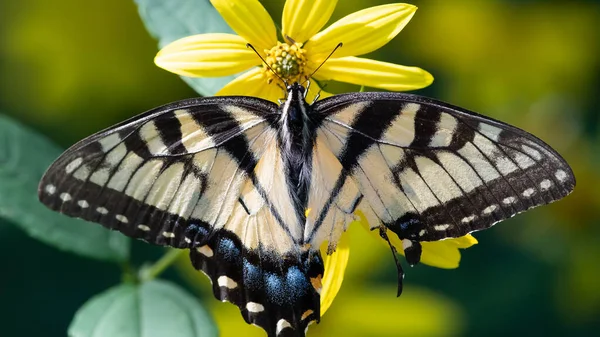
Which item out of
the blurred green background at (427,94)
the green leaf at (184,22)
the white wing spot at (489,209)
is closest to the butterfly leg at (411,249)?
the white wing spot at (489,209)

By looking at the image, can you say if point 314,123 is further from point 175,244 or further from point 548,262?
point 548,262

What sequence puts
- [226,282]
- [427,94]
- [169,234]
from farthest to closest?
1. [427,94]
2. [226,282]
3. [169,234]

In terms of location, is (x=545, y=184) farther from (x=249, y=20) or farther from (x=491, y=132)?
Answer: (x=249, y=20)

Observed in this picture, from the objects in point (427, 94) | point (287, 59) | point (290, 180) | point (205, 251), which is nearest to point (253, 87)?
point (287, 59)

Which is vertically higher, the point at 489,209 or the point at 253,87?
the point at 253,87

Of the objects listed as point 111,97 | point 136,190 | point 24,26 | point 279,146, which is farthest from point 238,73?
point 24,26

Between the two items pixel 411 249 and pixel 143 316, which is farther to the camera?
pixel 143 316

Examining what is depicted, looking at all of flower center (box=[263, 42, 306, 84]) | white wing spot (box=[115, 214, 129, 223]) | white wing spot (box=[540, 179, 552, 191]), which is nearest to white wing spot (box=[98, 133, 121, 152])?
white wing spot (box=[115, 214, 129, 223])

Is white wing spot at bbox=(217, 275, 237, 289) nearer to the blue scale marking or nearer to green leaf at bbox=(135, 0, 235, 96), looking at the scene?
the blue scale marking
